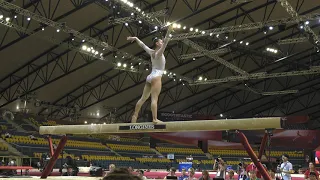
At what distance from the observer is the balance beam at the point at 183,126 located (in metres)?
6.20

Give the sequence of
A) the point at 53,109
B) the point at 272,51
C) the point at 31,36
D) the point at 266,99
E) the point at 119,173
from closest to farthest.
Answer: the point at 119,173 → the point at 31,36 → the point at 272,51 → the point at 53,109 → the point at 266,99

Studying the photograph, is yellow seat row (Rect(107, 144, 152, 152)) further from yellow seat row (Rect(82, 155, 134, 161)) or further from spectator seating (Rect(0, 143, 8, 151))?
spectator seating (Rect(0, 143, 8, 151))

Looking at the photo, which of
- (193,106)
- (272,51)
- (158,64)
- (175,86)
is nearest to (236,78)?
(272,51)

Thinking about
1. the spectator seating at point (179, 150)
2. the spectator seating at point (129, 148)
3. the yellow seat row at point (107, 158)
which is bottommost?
the yellow seat row at point (107, 158)

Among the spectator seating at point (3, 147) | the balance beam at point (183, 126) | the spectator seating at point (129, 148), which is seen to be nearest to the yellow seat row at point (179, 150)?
the spectator seating at point (129, 148)

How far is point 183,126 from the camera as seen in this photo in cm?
690

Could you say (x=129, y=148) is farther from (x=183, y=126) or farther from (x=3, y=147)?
(x=183, y=126)

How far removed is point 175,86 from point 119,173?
3050cm

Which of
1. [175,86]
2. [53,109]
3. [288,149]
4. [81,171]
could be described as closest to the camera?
[81,171]

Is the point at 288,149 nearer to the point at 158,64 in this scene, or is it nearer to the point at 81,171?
the point at 81,171

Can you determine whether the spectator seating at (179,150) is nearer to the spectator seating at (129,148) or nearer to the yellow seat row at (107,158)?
the spectator seating at (129,148)

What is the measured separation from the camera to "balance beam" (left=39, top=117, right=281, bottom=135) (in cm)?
620

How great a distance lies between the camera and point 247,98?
37.2 meters

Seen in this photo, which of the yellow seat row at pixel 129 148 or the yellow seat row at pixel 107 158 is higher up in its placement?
the yellow seat row at pixel 129 148
